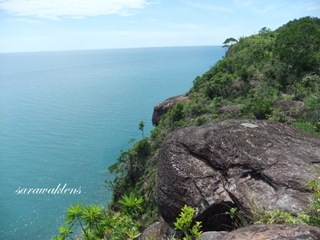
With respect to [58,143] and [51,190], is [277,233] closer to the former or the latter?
[51,190]

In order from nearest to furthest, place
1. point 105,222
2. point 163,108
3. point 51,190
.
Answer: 1. point 105,222
2. point 163,108
3. point 51,190

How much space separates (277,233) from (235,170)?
13.4ft

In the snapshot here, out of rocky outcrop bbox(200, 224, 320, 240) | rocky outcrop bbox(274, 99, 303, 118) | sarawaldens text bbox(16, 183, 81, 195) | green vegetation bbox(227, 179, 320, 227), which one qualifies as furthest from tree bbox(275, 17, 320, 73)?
sarawaldens text bbox(16, 183, 81, 195)

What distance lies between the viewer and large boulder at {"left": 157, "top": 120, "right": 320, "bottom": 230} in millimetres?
8789

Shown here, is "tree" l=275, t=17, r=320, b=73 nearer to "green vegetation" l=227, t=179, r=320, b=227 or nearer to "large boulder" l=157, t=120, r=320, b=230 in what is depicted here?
"large boulder" l=157, t=120, r=320, b=230

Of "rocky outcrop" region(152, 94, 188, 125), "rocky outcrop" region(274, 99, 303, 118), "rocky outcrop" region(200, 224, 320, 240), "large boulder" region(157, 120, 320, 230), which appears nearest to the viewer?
"rocky outcrop" region(200, 224, 320, 240)

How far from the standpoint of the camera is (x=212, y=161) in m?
10.4

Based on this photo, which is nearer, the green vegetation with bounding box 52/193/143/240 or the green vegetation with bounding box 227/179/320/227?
the green vegetation with bounding box 227/179/320/227

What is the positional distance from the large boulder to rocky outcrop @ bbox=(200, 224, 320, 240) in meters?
2.07

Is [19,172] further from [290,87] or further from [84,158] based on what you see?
→ [290,87]

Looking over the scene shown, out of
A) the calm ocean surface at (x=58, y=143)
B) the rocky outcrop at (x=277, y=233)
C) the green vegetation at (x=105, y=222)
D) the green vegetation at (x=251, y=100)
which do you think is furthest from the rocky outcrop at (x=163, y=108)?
the rocky outcrop at (x=277, y=233)

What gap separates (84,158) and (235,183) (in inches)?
2291

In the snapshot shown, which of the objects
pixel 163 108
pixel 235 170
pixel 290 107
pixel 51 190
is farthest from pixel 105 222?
pixel 51 190

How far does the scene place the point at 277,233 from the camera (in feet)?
18.9
